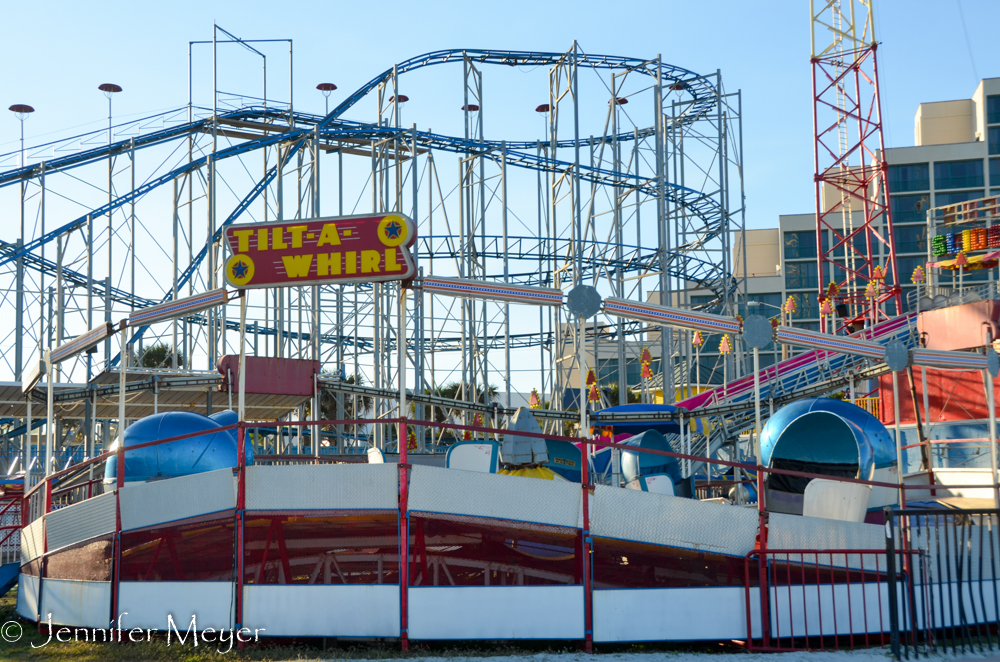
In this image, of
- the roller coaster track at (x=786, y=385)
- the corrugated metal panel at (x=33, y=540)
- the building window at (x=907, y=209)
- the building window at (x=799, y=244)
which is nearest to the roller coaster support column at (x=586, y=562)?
the corrugated metal panel at (x=33, y=540)

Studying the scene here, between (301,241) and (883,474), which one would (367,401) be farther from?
(301,241)

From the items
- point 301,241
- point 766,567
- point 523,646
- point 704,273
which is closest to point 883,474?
point 766,567

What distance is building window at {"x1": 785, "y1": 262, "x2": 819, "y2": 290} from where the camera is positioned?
203ft

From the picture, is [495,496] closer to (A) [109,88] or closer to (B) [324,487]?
(B) [324,487]

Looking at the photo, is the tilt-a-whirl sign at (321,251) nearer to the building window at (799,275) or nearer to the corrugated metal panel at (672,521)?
the corrugated metal panel at (672,521)

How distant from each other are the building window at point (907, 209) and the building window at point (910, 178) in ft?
1.63

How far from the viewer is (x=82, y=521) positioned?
405 inches

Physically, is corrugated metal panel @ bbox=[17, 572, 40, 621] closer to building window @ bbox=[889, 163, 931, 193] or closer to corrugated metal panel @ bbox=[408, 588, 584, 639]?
corrugated metal panel @ bbox=[408, 588, 584, 639]

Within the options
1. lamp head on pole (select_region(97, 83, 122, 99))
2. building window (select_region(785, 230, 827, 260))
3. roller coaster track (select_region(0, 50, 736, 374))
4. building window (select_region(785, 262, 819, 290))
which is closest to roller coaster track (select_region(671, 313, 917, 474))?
roller coaster track (select_region(0, 50, 736, 374))

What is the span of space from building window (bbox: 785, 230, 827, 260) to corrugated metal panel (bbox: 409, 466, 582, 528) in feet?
184

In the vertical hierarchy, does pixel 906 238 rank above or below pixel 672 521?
above

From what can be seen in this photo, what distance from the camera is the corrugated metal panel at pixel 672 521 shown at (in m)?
9.25
